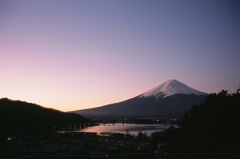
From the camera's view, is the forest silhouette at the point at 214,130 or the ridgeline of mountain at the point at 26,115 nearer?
the forest silhouette at the point at 214,130

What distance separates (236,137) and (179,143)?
345 centimetres

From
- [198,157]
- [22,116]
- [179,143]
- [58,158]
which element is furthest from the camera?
[22,116]

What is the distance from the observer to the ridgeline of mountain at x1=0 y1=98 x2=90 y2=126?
1901 inches

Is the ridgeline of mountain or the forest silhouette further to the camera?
the ridgeline of mountain

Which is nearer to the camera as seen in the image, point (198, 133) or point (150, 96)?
point (198, 133)

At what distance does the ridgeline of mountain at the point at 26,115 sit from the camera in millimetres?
48281

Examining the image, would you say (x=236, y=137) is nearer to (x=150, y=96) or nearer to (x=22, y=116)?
(x=22, y=116)

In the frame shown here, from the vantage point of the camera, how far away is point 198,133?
10.6 metres

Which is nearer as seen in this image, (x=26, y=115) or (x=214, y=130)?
(x=214, y=130)

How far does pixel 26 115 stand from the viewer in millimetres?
54219

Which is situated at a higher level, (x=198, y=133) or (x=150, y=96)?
(x=150, y=96)

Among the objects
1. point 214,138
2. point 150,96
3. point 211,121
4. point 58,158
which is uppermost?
point 150,96

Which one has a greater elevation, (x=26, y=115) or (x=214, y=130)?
(x=26, y=115)

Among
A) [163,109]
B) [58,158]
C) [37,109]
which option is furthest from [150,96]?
[58,158]
